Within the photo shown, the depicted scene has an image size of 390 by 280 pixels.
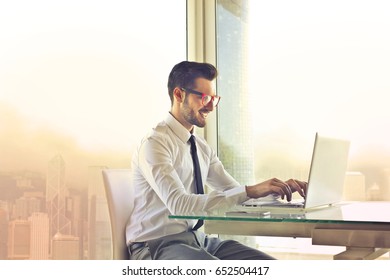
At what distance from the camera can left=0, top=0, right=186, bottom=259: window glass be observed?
9.45 feet

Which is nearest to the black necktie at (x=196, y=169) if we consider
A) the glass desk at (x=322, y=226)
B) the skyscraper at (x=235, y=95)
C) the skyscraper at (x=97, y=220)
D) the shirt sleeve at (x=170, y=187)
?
the shirt sleeve at (x=170, y=187)

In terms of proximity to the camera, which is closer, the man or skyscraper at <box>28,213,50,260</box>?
the man

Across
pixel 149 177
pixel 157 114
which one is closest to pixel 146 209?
pixel 149 177

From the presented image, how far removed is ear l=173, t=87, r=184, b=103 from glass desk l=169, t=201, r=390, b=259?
704mm

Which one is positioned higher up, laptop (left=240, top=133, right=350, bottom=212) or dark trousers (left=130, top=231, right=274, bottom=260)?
laptop (left=240, top=133, right=350, bottom=212)

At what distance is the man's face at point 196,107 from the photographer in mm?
2637

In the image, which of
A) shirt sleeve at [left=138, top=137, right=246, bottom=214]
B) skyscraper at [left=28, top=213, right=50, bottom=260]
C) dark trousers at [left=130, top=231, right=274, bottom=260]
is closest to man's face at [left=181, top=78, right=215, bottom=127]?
shirt sleeve at [left=138, top=137, right=246, bottom=214]

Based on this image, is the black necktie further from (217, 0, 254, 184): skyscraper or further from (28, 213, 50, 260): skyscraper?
(217, 0, 254, 184): skyscraper

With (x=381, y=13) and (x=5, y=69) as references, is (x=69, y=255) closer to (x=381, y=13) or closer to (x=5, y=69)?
(x=5, y=69)

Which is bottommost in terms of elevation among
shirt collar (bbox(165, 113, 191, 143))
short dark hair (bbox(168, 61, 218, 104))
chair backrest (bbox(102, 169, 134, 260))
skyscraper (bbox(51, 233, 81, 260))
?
skyscraper (bbox(51, 233, 81, 260))

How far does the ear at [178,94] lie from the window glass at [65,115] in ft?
2.20

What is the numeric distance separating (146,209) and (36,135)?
2.72 feet

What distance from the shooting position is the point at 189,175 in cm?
258

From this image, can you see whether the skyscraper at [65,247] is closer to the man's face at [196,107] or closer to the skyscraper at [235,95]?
the man's face at [196,107]
